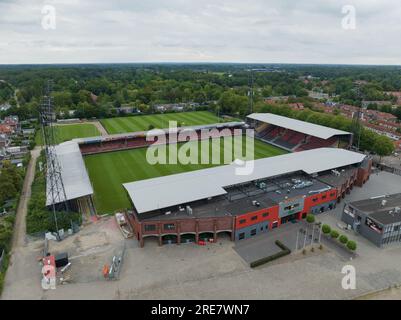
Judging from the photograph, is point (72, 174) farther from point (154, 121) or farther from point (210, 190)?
point (154, 121)

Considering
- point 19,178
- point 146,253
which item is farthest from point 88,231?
point 19,178

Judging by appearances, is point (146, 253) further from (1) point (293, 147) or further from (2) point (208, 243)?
(1) point (293, 147)

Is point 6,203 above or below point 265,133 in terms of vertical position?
below

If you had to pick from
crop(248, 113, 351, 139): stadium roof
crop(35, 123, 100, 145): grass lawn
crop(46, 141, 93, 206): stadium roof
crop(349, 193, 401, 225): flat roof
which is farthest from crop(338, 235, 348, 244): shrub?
crop(35, 123, 100, 145): grass lawn

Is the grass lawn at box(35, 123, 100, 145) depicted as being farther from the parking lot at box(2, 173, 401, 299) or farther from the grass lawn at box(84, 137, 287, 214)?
the parking lot at box(2, 173, 401, 299)

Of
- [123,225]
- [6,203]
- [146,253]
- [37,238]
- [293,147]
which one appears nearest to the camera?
[146,253]
